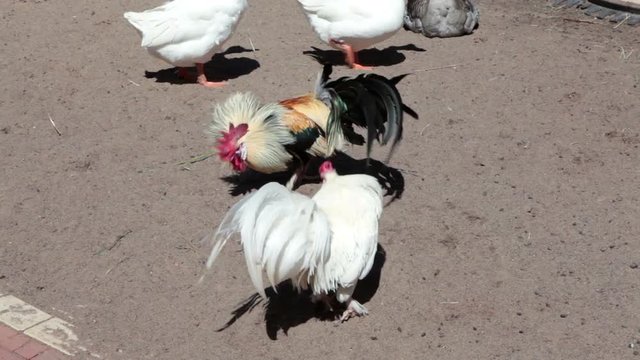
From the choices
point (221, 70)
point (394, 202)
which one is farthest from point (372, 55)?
point (394, 202)

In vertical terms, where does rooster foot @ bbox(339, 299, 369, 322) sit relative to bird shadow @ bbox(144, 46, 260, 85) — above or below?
above

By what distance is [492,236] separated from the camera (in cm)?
492

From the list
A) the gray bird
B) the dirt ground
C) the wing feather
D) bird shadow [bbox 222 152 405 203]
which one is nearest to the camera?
the wing feather

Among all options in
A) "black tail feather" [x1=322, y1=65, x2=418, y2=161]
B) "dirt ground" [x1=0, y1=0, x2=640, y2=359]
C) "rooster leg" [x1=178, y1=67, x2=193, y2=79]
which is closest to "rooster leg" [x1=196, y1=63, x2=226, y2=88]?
"dirt ground" [x1=0, y1=0, x2=640, y2=359]

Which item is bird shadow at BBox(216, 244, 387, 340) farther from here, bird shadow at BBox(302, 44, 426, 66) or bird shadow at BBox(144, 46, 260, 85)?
bird shadow at BBox(302, 44, 426, 66)

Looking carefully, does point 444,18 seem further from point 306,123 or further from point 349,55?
point 306,123

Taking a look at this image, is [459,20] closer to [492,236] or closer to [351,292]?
[492,236]

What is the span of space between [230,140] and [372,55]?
9.91 ft

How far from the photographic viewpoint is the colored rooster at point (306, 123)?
16.1 feet

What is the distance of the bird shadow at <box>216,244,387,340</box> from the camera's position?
4309 millimetres

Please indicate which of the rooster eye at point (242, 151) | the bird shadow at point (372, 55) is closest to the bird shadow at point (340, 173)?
the rooster eye at point (242, 151)

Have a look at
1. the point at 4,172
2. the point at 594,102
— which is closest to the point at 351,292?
the point at 4,172

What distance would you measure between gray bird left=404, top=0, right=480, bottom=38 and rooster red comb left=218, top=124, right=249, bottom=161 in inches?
135

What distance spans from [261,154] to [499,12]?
4.50m
